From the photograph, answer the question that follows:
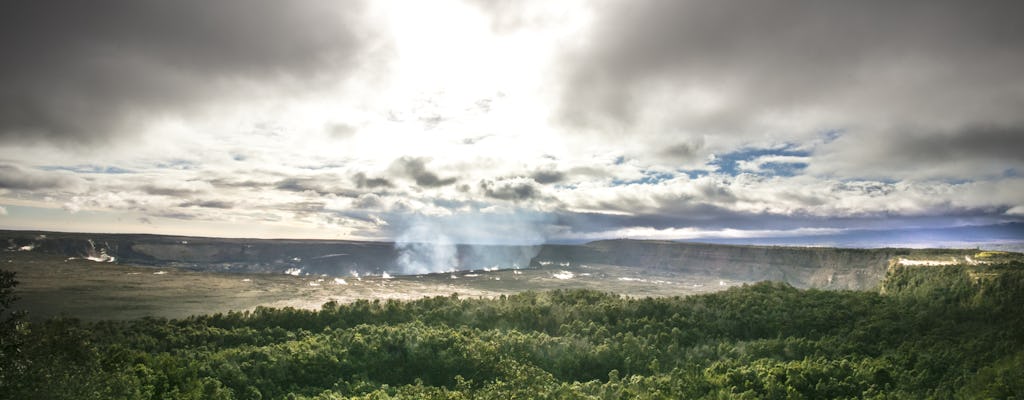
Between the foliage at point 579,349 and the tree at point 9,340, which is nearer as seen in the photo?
the tree at point 9,340

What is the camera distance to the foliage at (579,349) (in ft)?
159

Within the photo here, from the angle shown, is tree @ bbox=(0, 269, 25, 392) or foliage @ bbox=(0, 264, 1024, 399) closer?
tree @ bbox=(0, 269, 25, 392)

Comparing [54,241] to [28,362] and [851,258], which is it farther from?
[851,258]

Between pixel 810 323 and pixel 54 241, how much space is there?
223 metres

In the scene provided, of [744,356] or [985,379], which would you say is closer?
[985,379]

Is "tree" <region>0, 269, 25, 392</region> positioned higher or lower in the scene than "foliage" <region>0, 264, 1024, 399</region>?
higher

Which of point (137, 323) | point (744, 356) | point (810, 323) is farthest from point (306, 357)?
point (810, 323)

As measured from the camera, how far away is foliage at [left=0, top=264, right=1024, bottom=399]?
159 ft

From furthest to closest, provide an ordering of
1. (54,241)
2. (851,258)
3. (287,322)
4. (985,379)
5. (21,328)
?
1. (54,241)
2. (851,258)
3. (287,322)
4. (985,379)
5. (21,328)

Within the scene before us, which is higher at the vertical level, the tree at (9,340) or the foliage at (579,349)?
the tree at (9,340)

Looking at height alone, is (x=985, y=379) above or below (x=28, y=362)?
below

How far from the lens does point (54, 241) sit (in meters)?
175

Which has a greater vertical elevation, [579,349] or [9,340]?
[9,340]

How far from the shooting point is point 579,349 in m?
71.6
